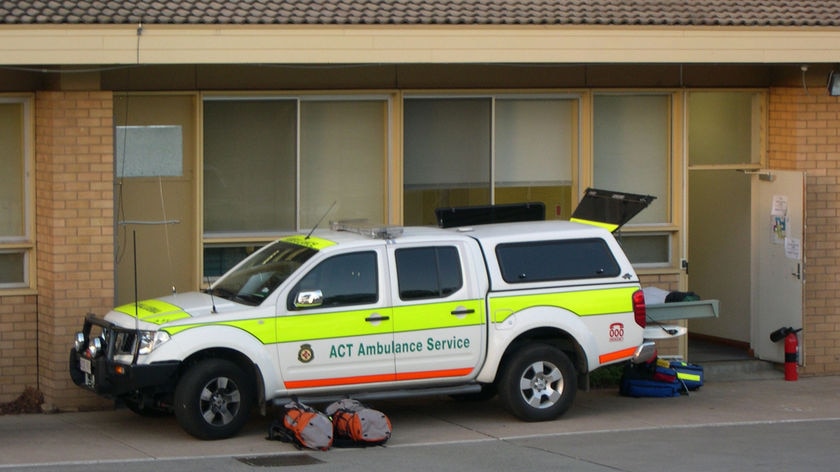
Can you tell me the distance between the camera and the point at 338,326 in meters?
11.8

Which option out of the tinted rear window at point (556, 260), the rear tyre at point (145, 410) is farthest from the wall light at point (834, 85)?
the rear tyre at point (145, 410)

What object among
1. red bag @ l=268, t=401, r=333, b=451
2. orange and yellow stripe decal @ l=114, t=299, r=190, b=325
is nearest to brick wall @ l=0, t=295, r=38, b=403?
orange and yellow stripe decal @ l=114, t=299, r=190, b=325

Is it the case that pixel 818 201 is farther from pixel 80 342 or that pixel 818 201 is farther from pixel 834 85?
pixel 80 342

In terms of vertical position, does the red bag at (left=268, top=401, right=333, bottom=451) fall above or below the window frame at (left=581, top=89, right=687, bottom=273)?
below

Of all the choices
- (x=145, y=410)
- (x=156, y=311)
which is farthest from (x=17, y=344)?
(x=156, y=311)

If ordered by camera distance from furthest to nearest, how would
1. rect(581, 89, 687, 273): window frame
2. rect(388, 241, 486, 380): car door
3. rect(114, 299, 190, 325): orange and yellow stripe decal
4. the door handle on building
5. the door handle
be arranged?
rect(581, 89, 687, 273): window frame
the door handle on building
the door handle
rect(388, 241, 486, 380): car door
rect(114, 299, 190, 325): orange and yellow stripe decal

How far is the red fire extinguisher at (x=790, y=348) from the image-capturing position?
15.4 meters

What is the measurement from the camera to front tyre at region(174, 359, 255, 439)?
11.4 metres

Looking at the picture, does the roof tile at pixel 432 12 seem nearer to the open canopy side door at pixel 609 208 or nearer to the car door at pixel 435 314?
the open canopy side door at pixel 609 208

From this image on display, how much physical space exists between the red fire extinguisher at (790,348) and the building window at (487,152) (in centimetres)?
288

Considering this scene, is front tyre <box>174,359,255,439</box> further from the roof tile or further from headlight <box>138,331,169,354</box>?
the roof tile

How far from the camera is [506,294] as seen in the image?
40.5 feet

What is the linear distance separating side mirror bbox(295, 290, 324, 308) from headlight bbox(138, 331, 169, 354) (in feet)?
3.90

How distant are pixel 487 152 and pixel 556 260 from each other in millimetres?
3021
